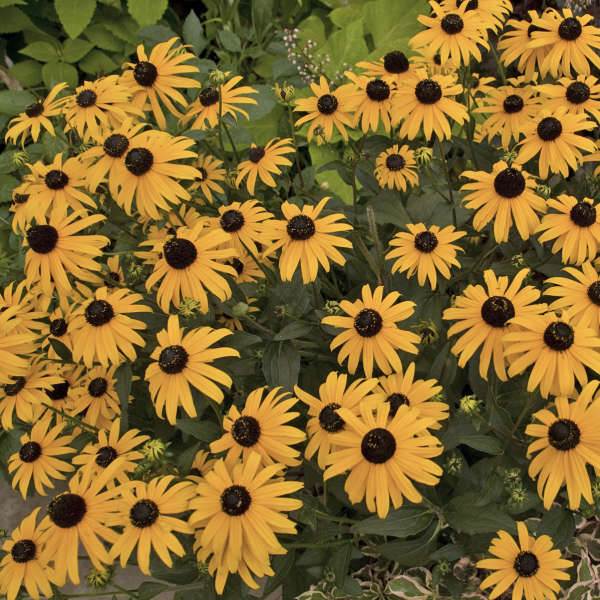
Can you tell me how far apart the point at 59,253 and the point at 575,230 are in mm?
1450

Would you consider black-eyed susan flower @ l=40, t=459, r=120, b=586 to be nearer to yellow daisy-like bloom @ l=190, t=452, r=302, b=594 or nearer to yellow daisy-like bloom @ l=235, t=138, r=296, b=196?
yellow daisy-like bloom @ l=190, t=452, r=302, b=594

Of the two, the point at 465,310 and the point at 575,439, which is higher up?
the point at 465,310

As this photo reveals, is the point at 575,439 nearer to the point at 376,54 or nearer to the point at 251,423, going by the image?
the point at 251,423

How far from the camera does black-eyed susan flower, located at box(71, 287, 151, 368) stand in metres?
1.66

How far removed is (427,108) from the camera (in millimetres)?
1915

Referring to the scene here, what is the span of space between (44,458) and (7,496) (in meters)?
1.07

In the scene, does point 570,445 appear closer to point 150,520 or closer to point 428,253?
point 428,253

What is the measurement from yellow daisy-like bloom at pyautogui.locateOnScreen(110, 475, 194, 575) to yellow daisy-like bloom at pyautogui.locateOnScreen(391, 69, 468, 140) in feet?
4.08

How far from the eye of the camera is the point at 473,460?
218 centimetres

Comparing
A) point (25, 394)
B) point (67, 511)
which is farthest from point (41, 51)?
point (67, 511)

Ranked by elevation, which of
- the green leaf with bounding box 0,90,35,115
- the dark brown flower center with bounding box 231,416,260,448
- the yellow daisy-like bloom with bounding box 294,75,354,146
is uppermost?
the yellow daisy-like bloom with bounding box 294,75,354,146

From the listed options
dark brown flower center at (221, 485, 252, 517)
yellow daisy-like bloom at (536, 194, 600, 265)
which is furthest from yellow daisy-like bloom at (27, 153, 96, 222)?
yellow daisy-like bloom at (536, 194, 600, 265)

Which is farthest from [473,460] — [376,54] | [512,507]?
[376,54]

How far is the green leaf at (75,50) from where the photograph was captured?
377cm
